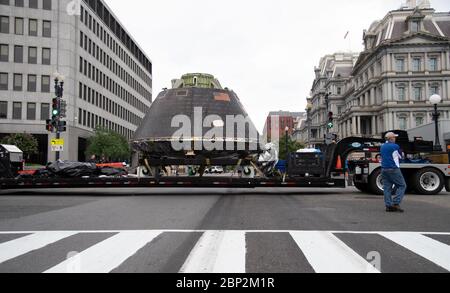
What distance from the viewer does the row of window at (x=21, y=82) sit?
156 ft

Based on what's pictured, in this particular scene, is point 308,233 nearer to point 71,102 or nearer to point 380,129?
point 71,102

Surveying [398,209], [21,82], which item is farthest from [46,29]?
[398,209]

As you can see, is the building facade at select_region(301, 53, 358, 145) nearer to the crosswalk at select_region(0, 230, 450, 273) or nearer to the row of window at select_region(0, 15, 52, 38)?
the row of window at select_region(0, 15, 52, 38)

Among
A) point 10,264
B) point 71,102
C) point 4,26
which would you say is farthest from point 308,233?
point 4,26

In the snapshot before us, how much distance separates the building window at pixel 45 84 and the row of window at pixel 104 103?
431cm

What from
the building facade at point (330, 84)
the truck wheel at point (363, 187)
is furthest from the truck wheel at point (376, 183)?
the building facade at point (330, 84)

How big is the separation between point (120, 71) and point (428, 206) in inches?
2591

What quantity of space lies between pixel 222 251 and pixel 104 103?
6056cm

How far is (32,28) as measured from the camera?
48562 mm

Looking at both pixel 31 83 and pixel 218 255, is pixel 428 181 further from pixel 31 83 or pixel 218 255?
pixel 31 83

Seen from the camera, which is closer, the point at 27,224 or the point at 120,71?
the point at 27,224

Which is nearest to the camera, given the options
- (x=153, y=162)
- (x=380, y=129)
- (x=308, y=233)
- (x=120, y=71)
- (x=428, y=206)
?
(x=308, y=233)

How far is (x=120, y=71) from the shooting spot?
7019 cm

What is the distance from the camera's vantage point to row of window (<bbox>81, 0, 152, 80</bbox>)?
56156mm
